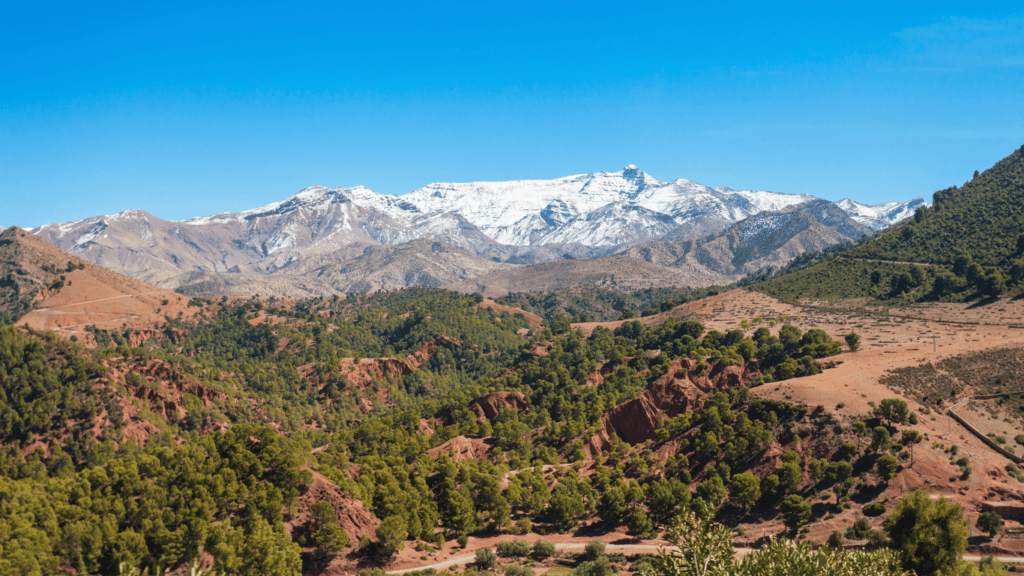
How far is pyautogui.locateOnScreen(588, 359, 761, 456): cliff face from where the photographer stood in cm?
10094

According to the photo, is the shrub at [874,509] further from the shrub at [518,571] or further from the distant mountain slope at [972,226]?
the distant mountain slope at [972,226]

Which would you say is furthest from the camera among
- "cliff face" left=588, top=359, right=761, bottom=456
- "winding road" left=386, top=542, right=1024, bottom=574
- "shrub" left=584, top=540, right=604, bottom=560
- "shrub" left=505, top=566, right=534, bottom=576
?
"cliff face" left=588, top=359, right=761, bottom=456

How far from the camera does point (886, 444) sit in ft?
233

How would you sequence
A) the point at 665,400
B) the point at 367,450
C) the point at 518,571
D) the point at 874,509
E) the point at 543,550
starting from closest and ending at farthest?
1. the point at 518,571
2. the point at 874,509
3. the point at 543,550
4. the point at 367,450
5. the point at 665,400

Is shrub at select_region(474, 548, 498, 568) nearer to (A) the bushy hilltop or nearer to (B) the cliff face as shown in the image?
(B) the cliff face

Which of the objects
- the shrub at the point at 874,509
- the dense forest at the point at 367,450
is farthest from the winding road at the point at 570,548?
the shrub at the point at 874,509

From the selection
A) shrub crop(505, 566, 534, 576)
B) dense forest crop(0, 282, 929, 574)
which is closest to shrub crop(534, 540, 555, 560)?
shrub crop(505, 566, 534, 576)

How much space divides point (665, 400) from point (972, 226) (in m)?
112

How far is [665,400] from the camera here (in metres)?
104

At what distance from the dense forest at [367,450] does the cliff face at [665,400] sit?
564 mm

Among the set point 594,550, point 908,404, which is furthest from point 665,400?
point 594,550

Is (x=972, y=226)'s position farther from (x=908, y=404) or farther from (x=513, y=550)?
(x=513, y=550)

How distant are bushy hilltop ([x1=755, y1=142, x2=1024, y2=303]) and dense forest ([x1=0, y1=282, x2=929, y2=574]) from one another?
41901mm

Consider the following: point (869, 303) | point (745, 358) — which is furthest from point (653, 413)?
point (869, 303)
